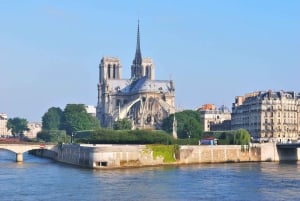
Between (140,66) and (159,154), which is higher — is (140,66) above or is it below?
above

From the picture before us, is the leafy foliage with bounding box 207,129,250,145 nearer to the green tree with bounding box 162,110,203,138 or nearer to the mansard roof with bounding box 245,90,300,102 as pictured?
the green tree with bounding box 162,110,203,138

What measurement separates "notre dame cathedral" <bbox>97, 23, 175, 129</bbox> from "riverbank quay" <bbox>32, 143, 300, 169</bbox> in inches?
1894

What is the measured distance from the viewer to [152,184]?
5250cm

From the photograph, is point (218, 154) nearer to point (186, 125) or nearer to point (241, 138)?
point (241, 138)

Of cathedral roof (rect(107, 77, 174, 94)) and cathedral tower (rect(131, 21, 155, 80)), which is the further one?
cathedral tower (rect(131, 21, 155, 80))

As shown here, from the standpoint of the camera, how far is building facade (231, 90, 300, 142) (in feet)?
386

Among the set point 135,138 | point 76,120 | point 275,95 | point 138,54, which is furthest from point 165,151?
point 138,54

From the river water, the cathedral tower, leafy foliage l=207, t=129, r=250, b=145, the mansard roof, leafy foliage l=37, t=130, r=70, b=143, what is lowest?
the river water

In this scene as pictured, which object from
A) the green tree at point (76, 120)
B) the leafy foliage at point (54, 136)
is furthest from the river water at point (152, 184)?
the green tree at point (76, 120)

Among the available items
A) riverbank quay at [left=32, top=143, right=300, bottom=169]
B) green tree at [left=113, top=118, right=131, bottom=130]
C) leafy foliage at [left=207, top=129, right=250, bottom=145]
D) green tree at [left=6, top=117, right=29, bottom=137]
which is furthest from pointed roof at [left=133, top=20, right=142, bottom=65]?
leafy foliage at [left=207, top=129, right=250, bottom=145]

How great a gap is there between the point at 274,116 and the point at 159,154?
46.6 m

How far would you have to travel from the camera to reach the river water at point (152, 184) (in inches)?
1813

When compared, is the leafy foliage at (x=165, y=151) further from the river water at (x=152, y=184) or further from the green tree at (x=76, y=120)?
the green tree at (x=76, y=120)

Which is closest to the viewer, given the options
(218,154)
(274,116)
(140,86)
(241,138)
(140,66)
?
(218,154)
